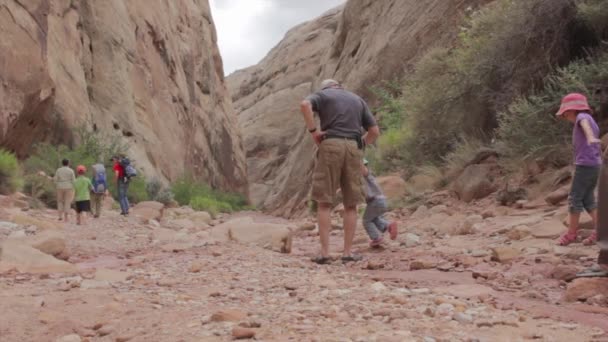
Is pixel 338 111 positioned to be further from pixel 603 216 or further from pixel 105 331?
pixel 105 331

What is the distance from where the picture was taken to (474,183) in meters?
9.80

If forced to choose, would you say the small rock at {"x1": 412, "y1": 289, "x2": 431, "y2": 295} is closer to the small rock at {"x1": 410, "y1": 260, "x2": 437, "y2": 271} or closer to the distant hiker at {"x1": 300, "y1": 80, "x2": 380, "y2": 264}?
the small rock at {"x1": 410, "y1": 260, "x2": 437, "y2": 271}

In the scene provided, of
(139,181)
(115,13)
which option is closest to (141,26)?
(115,13)

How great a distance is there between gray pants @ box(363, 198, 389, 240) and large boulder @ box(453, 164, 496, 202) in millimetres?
2529

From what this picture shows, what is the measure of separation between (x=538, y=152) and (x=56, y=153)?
10873 millimetres

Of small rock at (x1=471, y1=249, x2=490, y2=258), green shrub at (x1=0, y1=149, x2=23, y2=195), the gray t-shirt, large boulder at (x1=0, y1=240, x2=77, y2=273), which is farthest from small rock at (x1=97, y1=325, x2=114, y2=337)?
green shrub at (x1=0, y1=149, x2=23, y2=195)

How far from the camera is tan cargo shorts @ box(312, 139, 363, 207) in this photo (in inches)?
251

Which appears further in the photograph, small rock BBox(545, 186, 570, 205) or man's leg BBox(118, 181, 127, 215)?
man's leg BBox(118, 181, 127, 215)

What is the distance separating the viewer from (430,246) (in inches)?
285

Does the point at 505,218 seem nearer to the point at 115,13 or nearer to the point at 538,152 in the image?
the point at 538,152

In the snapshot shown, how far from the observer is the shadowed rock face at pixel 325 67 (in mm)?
19906

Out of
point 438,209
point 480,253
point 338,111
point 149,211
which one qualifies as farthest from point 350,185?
point 149,211

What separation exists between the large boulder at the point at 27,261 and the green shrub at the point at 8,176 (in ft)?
25.0

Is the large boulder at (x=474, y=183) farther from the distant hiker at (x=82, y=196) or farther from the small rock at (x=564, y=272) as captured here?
the distant hiker at (x=82, y=196)
